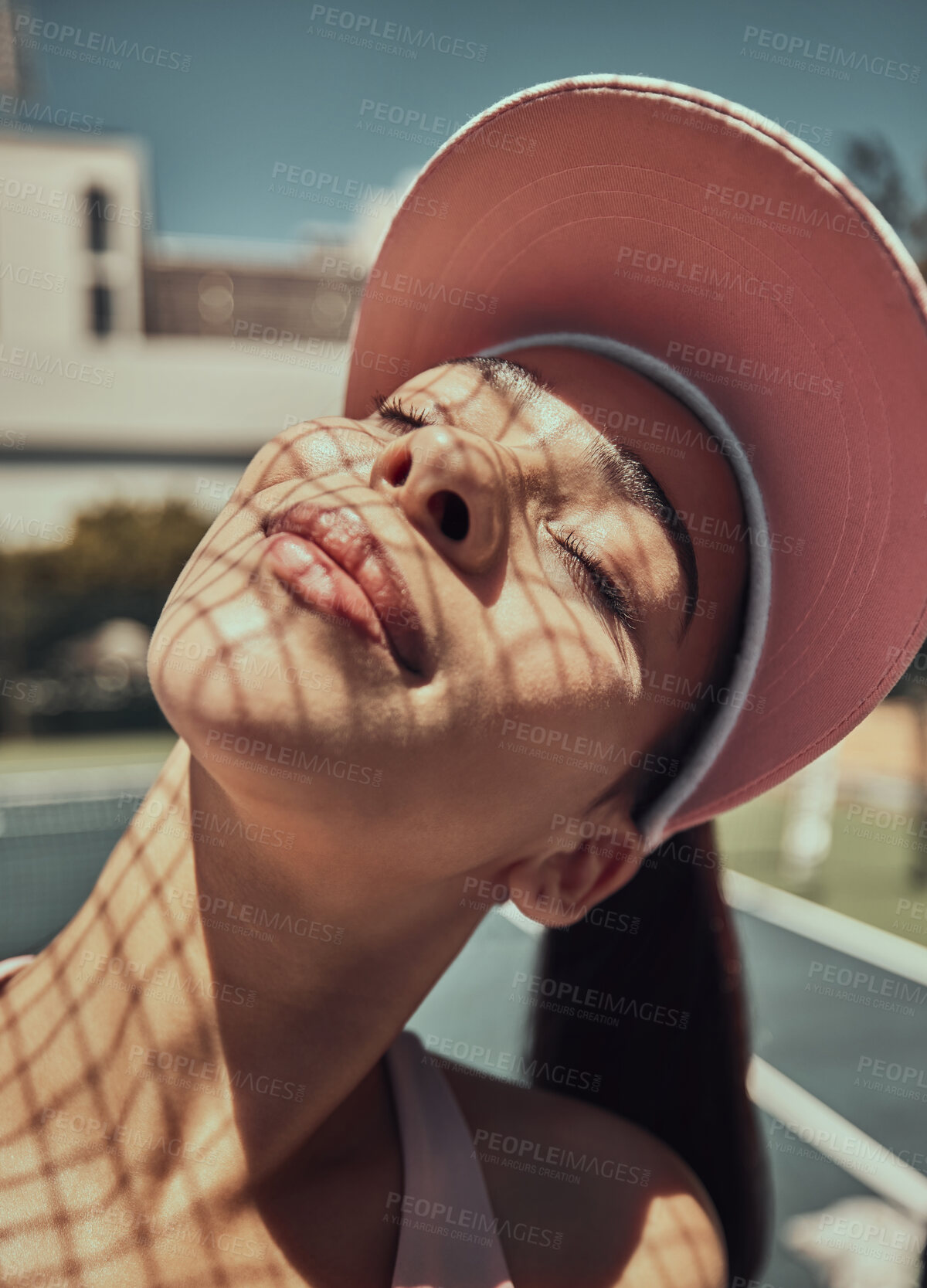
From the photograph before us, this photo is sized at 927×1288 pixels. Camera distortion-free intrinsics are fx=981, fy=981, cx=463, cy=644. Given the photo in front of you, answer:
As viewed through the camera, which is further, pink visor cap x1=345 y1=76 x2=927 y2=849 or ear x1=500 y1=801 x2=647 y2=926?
ear x1=500 y1=801 x2=647 y2=926

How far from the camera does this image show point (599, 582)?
1.10 meters

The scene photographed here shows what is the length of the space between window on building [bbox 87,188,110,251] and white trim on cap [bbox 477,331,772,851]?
21.4 meters

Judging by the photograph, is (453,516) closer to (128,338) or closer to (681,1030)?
(681,1030)

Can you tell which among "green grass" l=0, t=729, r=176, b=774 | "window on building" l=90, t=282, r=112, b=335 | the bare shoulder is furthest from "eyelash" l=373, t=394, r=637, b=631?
"window on building" l=90, t=282, r=112, b=335

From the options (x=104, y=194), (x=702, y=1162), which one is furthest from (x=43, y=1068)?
(x=104, y=194)

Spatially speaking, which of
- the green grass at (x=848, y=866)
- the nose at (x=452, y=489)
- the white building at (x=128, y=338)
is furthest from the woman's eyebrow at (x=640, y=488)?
the white building at (x=128, y=338)

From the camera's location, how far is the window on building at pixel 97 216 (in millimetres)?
19781

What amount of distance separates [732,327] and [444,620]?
57 centimetres

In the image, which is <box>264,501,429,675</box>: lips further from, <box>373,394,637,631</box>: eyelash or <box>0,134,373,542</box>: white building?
<box>0,134,373,542</box>: white building

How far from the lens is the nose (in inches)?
38.6

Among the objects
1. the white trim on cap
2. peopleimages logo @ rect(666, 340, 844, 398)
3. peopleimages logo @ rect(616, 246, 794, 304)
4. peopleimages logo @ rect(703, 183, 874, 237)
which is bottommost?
the white trim on cap

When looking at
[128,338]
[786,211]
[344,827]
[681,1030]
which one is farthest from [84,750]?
[128,338]

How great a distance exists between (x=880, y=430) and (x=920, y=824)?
426 cm

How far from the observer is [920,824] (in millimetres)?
4844
